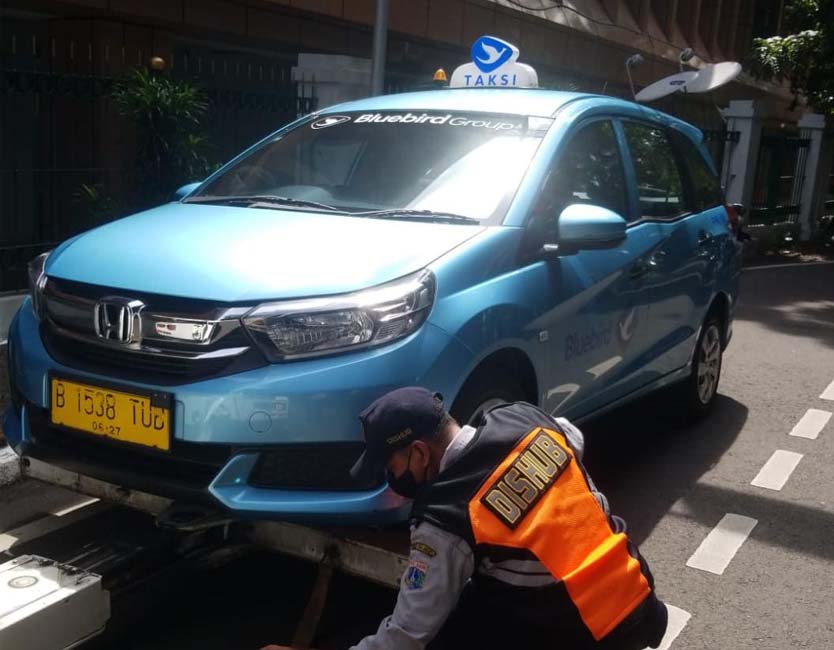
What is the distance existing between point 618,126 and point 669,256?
27.8 inches

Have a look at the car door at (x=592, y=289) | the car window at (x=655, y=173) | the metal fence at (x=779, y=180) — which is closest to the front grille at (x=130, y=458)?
the car door at (x=592, y=289)

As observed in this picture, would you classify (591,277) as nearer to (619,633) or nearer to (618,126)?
(618,126)

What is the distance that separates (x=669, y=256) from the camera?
5227mm

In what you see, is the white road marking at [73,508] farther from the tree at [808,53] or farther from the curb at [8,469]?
the tree at [808,53]

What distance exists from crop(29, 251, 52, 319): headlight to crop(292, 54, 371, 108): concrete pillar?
5.52m

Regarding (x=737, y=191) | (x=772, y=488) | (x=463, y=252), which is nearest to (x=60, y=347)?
(x=463, y=252)

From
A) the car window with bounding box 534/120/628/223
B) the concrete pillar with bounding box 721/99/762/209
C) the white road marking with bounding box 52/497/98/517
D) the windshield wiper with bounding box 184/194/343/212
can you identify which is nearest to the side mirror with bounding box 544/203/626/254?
the car window with bounding box 534/120/628/223

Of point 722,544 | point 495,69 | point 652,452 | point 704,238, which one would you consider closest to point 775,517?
point 722,544

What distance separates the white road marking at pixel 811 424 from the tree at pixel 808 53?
12828 mm

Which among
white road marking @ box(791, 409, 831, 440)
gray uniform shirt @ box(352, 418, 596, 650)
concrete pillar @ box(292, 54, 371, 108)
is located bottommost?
white road marking @ box(791, 409, 831, 440)

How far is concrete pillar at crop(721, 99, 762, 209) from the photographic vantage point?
16125 millimetres

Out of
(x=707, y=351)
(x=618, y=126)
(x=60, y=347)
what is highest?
(x=618, y=126)

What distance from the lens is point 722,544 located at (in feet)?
15.1

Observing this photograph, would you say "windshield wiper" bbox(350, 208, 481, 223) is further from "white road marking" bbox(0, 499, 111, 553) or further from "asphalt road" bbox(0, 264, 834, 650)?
"white road marking" bbox(0, 499, 111, 553)
